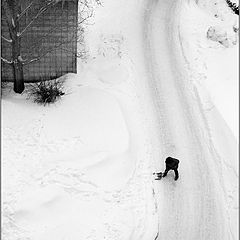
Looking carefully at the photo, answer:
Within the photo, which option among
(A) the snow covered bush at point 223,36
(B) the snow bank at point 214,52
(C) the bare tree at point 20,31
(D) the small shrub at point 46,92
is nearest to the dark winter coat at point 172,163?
(B) the snow bank at point 214,52

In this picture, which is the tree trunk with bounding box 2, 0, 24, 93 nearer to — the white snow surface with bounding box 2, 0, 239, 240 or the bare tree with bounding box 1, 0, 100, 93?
the bare tree with bounding box 1, 0, 100, 93

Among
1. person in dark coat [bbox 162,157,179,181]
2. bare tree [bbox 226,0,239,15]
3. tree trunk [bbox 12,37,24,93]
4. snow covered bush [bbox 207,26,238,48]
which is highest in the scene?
bare tree [bbox 226,0,239,15]

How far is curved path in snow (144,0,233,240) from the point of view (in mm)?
14906

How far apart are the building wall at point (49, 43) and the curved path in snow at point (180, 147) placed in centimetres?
324

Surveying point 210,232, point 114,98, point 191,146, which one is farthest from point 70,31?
point 210,232

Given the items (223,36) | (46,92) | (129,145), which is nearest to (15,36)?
(46,92)

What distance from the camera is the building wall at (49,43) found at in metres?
17.8

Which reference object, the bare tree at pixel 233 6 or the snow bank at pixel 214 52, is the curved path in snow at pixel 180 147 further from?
the bare tree at pixel 233 6

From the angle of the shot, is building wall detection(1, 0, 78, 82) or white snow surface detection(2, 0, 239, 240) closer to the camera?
white snow surface detection(2, 0, 239, 240)

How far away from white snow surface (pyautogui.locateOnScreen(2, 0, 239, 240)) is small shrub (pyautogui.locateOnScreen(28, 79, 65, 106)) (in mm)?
238

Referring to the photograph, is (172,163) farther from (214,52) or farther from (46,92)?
(214,52)

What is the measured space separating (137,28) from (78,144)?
7.33 metres

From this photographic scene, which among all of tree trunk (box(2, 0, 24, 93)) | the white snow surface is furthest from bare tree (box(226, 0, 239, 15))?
tree trunk (box(2, 0, 24, 93))

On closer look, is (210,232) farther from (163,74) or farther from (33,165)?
(163,74)
